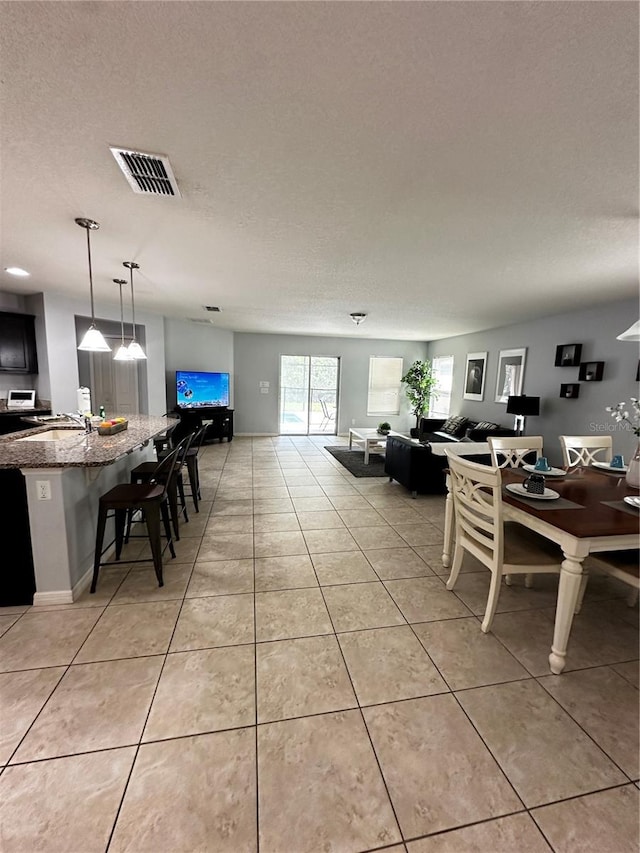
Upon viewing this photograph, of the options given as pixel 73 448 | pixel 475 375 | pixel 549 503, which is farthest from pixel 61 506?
pixel 475 375

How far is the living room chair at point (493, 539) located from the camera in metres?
1.94

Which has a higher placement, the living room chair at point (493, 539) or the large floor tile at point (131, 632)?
the living room chair at point (493, 539)

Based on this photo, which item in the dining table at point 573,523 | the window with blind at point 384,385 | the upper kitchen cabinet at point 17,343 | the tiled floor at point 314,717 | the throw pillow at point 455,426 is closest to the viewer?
the tiled floor at point 314,717

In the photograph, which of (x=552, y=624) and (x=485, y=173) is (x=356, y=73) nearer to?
(x=485, y=173)

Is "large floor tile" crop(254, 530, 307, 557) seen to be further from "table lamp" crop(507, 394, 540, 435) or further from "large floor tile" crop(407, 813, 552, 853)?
"table lamp" crop(507, 394, 540, 435)

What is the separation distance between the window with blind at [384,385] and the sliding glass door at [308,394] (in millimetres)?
971

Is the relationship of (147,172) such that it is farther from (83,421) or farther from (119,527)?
(83,421)

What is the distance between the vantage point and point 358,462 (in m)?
6.14

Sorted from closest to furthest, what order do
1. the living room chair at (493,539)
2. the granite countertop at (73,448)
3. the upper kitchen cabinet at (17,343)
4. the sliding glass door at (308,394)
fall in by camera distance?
the living room chair at (493,539) < the granite countertop at (73,448) < the upper kitchen cabinet at (17,343) < the sliding glass door at (308,394)

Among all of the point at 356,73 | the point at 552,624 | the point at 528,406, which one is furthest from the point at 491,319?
the point at 356,73

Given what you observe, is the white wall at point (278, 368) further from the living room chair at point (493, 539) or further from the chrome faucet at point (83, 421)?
the living room chair at point (493, 539)

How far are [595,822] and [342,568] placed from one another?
1.72m

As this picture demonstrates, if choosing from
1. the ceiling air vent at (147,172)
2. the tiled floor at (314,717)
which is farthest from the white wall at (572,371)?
the ceiling air vent at (147,172)

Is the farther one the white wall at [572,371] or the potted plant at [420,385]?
the potted plant at [420,385]
